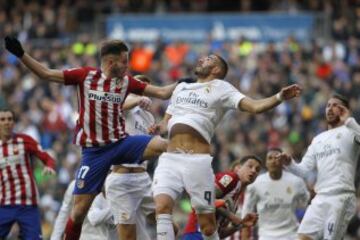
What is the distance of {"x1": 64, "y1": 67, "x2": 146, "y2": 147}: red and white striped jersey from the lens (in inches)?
577

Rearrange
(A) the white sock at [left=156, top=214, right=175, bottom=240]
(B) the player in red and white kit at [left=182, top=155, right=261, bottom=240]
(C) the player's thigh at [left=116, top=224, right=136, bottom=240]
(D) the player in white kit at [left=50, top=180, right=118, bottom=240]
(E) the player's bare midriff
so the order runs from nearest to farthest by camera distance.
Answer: (A) the white sock at [left=156, top=214, right=175, bottom=240] < (E) the player's bare midriff < (B) the player in red and white kit at [left=182, top=155, right=261, bottom=240] < (C) the player's thigh at [left=116, top=224, right=136, bottom=240] < (D) the player in white kit at [left=50, top=180, right=118, bottom=240]

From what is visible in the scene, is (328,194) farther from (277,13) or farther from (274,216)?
(277,13)

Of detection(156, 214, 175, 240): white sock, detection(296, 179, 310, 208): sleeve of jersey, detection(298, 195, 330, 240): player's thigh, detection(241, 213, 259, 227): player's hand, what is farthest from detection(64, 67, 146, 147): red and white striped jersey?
detection(296, 179, 310, 208): sleeve of jersey

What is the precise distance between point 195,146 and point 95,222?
269 cm

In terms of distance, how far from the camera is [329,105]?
16109 millimetres

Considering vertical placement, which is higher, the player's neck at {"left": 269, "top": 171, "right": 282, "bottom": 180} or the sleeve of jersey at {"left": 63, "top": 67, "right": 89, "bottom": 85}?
the sleeve of jersey at {"left": 63, "top": 67, "right": 89, "bottom": 85}

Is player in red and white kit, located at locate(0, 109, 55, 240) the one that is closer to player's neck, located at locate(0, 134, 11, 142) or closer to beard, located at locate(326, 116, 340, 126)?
player's neck, located at locate(0, 134, 11, 142)

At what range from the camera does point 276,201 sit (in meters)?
17.5

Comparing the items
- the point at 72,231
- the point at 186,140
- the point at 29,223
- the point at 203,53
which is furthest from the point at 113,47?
the point at 203,53

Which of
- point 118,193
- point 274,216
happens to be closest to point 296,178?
point 274,216

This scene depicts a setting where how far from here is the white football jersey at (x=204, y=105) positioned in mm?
14219

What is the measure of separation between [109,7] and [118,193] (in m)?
21.3

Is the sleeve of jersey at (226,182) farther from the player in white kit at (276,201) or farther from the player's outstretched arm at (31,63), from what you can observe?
the player's outstretched arm at (31,63)

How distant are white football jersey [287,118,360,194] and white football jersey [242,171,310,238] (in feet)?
3.99
